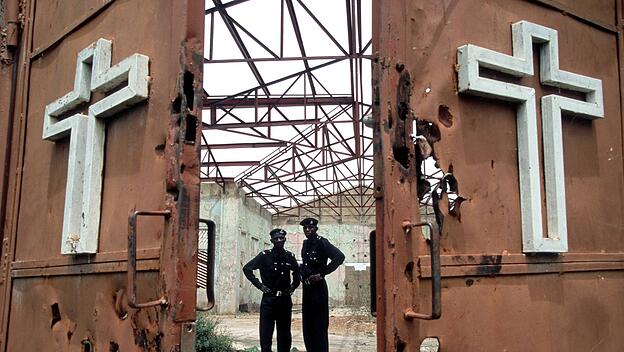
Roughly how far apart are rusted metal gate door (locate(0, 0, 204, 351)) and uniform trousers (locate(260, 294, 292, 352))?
3.81 meters

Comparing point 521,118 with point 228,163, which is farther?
point 228,163

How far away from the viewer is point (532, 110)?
2.38 meters

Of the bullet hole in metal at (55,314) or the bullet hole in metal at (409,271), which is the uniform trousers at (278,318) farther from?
the bullet hole in metal at (409,271)

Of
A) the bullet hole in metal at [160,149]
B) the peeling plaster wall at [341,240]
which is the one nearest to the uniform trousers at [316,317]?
the bullet hole in metal at [160,149]

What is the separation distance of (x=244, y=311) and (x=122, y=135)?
66.4ft

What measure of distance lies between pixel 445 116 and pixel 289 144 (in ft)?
49.5

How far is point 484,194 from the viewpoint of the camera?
88.7 inches

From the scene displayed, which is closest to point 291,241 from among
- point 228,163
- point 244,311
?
point 244,311

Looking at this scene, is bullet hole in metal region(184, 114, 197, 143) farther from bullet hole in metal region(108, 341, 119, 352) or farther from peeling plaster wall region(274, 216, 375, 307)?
peeling plaster wall region(274, 216, 375, 307)

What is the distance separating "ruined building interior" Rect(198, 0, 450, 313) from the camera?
1043 cm

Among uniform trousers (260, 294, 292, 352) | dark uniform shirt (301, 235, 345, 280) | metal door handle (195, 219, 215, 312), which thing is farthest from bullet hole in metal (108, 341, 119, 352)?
uniform trousers (260, 294, 292, 352)

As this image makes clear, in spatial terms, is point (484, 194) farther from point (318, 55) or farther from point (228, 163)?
point (228, 163)

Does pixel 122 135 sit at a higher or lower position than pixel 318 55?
lower

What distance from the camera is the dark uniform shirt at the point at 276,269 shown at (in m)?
6.96
